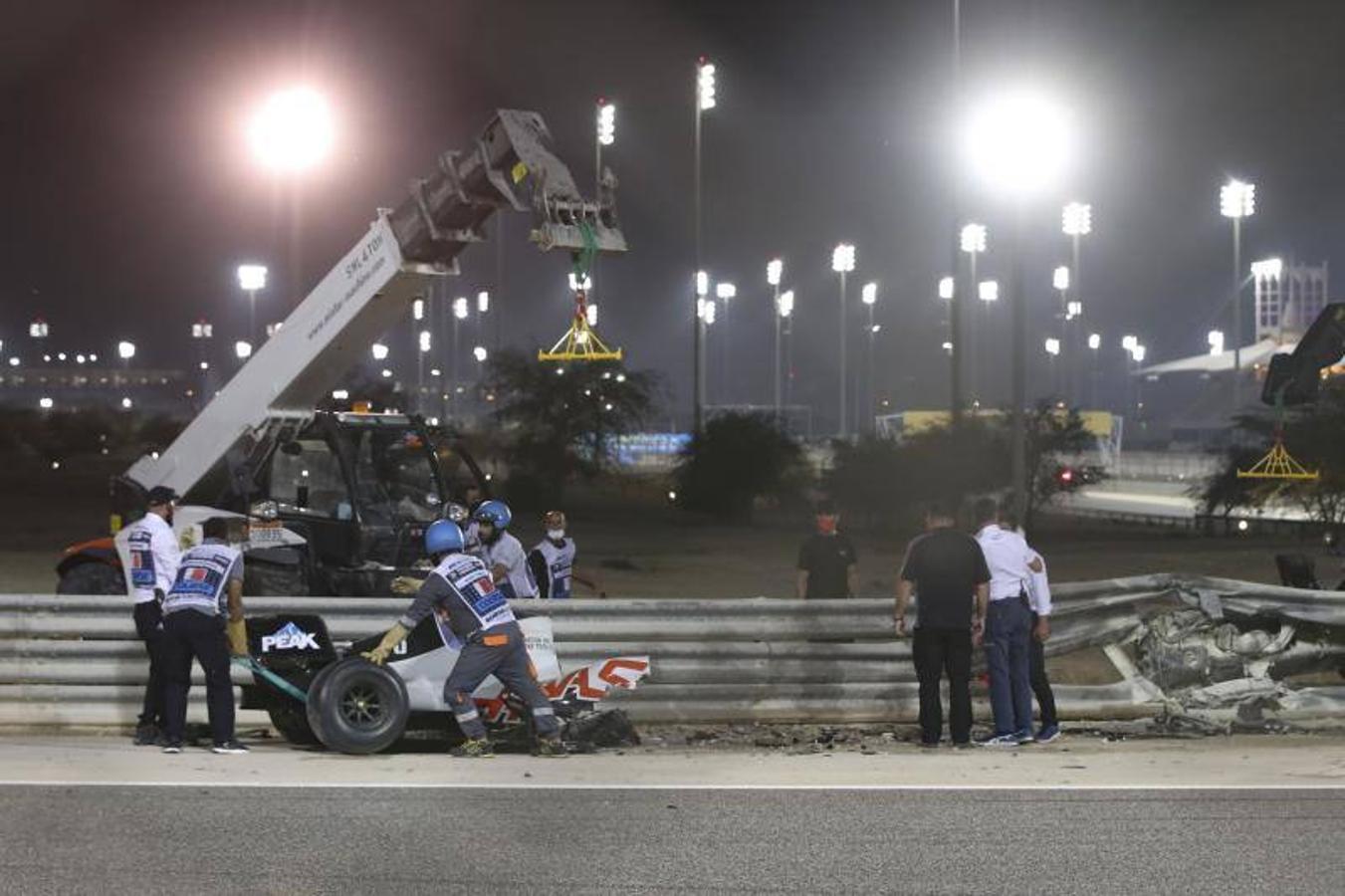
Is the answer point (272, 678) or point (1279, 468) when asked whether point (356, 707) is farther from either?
point (1279, 468)

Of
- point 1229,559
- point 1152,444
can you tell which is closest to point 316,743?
point 1229,559

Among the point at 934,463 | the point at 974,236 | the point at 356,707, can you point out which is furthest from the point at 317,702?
the point at 974,236

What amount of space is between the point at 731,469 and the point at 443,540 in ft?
131

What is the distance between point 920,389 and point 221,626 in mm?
156235

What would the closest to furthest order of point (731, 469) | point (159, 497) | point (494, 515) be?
point (159, 497) → point (494, 515) → point (731, 469)

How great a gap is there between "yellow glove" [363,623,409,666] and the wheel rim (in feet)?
0.73

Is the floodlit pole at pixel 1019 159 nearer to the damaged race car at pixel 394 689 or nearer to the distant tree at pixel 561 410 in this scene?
the damaged race car at pixel 394 689

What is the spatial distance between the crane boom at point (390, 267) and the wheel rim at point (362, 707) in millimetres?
3765

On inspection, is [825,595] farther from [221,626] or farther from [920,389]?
[920,389]

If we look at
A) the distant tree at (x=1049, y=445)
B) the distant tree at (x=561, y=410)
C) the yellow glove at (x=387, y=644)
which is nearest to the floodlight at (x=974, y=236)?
the distant tree at (x=561, y=410)

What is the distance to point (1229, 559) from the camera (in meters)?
31.3

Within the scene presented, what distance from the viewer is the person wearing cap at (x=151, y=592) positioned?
10.6 meters

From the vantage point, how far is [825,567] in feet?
41.7

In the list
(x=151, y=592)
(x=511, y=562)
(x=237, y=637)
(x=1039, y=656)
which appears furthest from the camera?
(x=511, y=562)
